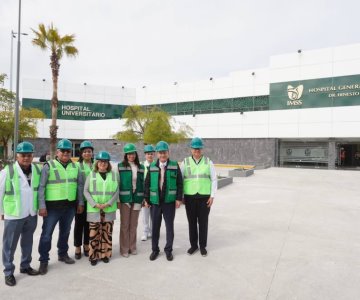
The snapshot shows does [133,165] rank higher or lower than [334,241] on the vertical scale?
higher

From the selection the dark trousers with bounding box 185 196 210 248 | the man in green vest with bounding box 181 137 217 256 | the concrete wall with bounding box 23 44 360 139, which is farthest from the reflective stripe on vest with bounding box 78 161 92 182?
the concrete wall with bounding box 23 44 360 139

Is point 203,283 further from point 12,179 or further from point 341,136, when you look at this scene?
point 341,136

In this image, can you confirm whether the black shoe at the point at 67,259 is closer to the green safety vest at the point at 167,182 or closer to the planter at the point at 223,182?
the green safety vest at the point at 167,182

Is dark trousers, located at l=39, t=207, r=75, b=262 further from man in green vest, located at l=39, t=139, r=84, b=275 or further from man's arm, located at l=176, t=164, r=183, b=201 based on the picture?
man's arm, located at l=176, t=164, r=183, b=201

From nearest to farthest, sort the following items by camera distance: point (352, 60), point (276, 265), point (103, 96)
Answer: 1. point (276, 265)
2. point (352, 60)
3. point (103, 96)

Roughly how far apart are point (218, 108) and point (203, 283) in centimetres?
2771

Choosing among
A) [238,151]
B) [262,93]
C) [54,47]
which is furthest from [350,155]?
[54,47]

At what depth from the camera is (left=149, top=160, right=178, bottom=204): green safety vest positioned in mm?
4473

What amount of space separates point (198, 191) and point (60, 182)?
7.01 ft

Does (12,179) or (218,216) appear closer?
(12,179)

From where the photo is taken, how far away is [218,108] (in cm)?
3028

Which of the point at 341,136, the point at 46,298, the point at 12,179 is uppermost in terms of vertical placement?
the point at 341,136

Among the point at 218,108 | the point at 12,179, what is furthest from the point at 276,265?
the point at 218,108

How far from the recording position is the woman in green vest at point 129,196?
4.46 metres
